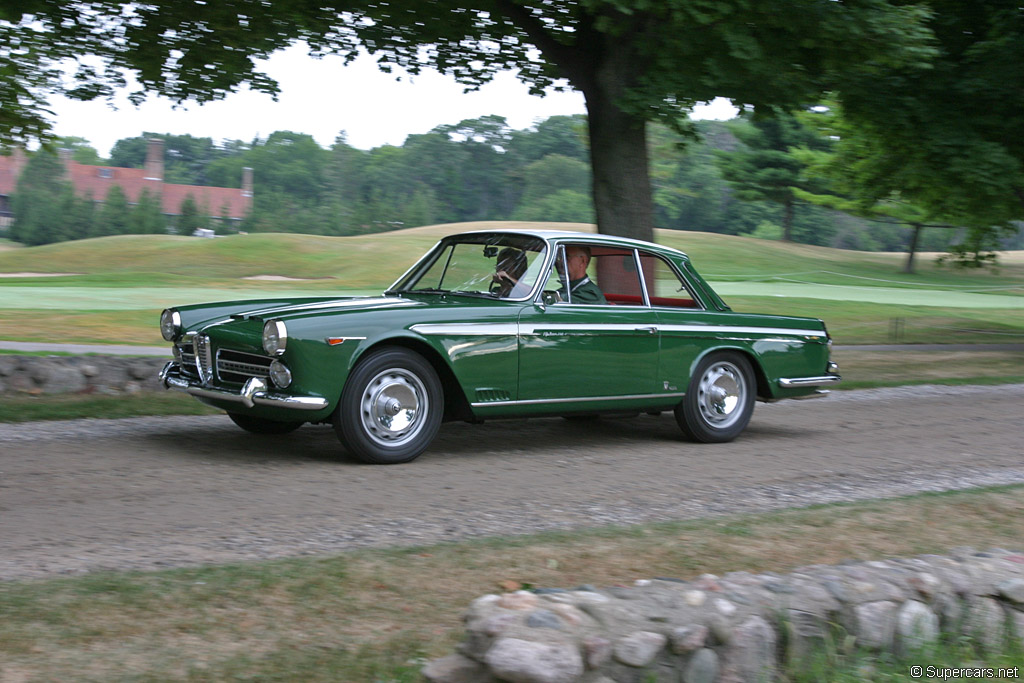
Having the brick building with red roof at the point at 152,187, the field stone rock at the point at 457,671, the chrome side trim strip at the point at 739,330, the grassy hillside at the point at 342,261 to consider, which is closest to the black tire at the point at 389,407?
the chrome side trim strip at the point at 739,330

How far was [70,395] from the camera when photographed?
10312mm

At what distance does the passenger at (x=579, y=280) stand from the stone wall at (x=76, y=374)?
4.93 metres

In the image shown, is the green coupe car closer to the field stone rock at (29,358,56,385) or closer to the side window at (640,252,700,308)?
the side window at (640,252,700,308)

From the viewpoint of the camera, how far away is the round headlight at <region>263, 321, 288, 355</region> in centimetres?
674

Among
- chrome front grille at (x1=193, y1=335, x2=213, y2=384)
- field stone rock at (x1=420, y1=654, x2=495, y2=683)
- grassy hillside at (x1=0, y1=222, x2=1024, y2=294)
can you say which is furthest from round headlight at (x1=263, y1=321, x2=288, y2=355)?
grassy hillside at (x1=0, y1=222, x2=1024, y2=294)

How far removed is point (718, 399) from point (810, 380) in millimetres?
1011

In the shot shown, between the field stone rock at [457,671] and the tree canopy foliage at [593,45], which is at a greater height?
the tree canopy foliage at [593,45]

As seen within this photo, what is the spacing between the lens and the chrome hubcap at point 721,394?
880 cm

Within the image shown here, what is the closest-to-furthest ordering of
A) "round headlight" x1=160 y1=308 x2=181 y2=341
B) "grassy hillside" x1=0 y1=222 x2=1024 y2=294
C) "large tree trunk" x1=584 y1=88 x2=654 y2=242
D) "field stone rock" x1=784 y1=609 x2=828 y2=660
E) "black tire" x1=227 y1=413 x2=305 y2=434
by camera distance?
1. "field stone rock" x1=784 y1=609 x2=828 y2=660
2. "round headlight" x1=160 y1=308 x2=181 y2=341
3. "black tire" x1=227 y1=413 x2=305 y2=434
4. "large tree trunk" x1=584 y1=88 x2=654 y2=242
5. "grassy hillside" x1=0 y1=222 x2=1024 y2=294

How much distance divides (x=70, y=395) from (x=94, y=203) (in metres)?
67.9

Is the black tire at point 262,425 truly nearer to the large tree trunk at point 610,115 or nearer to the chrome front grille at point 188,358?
the chrome front grille at point 188,358

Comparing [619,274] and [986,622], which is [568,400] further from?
[986,622]

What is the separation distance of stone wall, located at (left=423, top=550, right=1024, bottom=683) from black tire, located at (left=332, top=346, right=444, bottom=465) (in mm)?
3553

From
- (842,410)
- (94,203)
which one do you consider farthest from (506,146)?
(842,410)
